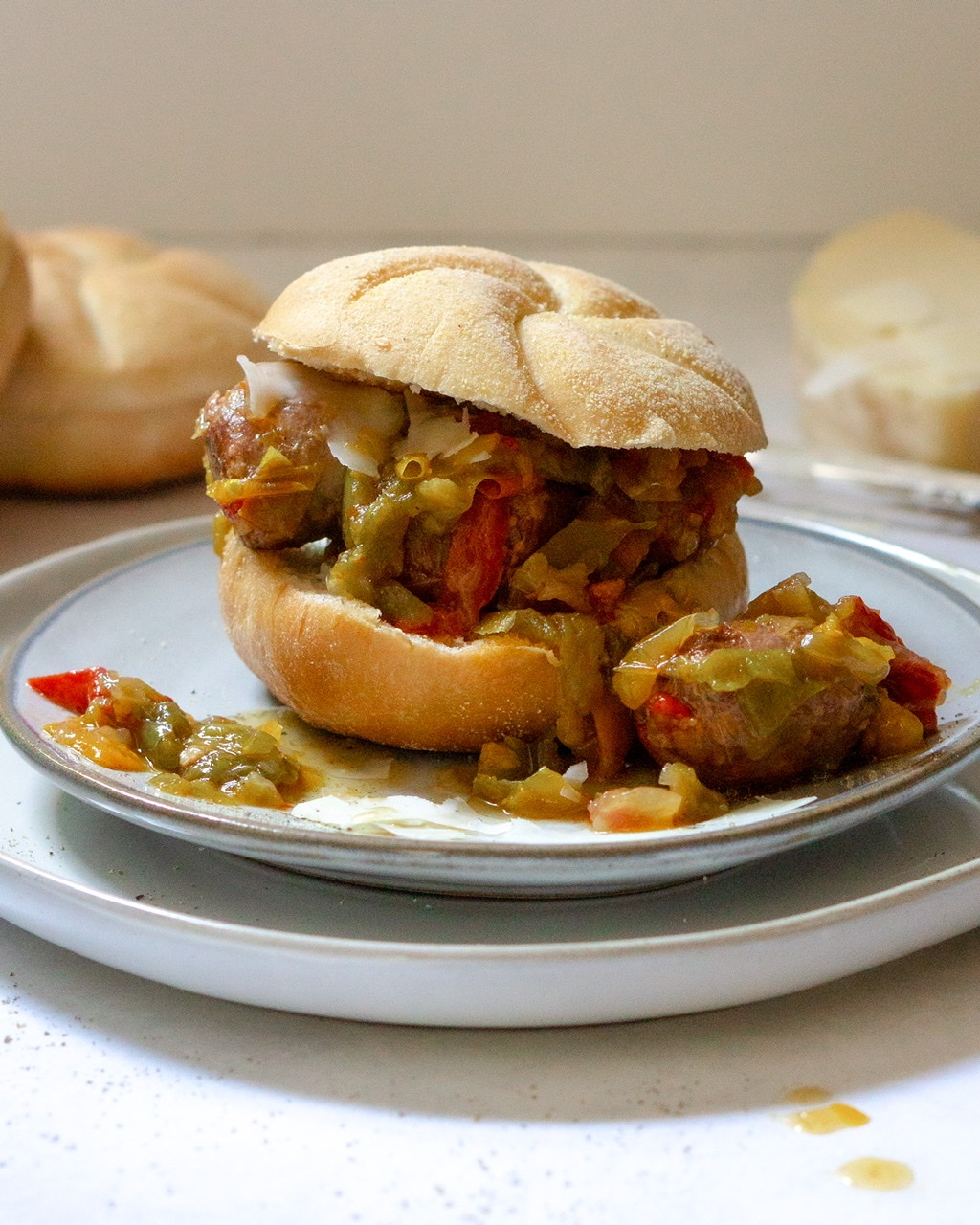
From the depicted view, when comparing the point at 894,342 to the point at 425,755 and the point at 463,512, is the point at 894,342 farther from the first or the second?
the point at 425,755

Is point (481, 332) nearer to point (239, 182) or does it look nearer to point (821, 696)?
point (821, 696)

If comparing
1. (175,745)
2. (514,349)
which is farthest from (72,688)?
(514,349)

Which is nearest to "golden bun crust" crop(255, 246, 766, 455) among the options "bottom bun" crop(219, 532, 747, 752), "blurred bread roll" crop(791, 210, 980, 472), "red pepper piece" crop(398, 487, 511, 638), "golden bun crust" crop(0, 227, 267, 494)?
"red pepper piece" crop(398, 487, 511, 638)

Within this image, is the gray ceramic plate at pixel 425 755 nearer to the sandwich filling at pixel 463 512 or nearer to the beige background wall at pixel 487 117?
the sandwich filling at pixel 463 512

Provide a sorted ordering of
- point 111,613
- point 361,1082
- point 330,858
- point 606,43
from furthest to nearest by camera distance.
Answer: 1. point 606,43
2. point 111,613
3. point 330,858
4. point 361,1082

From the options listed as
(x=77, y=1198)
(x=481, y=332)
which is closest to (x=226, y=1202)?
(x=77, y=1198)

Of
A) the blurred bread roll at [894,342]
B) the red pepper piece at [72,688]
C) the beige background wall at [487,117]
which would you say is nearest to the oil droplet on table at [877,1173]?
the red pepper piece at [72,688]
